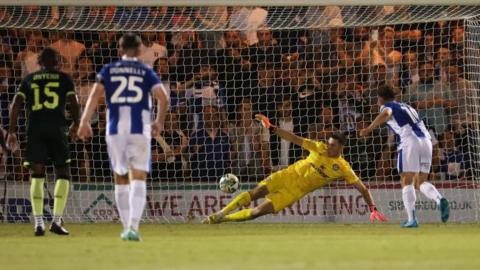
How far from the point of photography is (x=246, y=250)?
907 cm

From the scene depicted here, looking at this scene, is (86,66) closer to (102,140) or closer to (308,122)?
(102,140)

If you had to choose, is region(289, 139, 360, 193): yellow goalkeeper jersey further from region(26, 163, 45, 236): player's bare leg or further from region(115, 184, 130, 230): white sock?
region(115, 184, 130, 230): white sock

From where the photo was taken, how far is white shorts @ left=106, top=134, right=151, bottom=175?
1003 cm

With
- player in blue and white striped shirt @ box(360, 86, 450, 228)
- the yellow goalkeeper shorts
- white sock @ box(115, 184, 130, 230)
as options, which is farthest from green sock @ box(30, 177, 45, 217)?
player in blue and white striped shirt @ box(360, 86, 450, 228)

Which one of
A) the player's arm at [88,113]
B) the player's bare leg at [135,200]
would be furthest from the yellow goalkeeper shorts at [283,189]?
the player's arm at [88,113]

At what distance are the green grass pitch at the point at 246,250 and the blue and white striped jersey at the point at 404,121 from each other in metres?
1.91

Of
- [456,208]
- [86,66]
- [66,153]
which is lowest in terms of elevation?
[456,208]

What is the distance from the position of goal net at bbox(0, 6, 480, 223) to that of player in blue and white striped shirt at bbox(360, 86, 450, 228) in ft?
5.89

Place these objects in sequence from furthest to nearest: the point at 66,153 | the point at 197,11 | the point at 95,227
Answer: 1. the point at 197,11
2. the point at 95,227
3. the point at 66,153

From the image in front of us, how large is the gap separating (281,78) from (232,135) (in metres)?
1.33

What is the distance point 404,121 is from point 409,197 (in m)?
1.05

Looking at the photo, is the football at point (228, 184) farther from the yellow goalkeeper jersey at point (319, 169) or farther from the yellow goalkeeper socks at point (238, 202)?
the yellow goalkeeper jersey at point (319, 169)

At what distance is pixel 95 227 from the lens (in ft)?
47.8

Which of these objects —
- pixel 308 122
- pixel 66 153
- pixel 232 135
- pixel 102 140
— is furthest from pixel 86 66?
pixel 66 153
